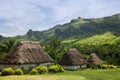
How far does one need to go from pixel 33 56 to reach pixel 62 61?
1216cm

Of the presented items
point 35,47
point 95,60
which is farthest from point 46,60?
point 95,60

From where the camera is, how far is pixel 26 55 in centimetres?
5062

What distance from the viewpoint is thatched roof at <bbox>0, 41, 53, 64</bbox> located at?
159 ft

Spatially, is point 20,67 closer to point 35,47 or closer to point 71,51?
point 35,47

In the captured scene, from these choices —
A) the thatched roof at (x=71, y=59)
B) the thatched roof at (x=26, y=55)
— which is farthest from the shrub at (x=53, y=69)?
the thatched roof at (x=71, y=59)

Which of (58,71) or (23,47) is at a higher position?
(23,47)

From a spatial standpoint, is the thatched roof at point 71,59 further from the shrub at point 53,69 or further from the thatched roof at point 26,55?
the shrub at point 53,69

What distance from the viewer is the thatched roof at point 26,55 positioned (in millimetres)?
48562

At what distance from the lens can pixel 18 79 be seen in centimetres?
3525

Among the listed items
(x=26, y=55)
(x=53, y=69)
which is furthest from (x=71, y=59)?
(x=26, y=55)

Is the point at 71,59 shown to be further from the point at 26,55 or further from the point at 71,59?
the point at 26,55

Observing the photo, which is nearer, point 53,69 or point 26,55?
point 53,69

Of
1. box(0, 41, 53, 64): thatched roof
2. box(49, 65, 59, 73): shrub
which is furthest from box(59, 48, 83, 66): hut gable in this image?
box(49, 65, 59, 73): shrub

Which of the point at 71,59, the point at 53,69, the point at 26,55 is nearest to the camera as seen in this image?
the point at 53,69
